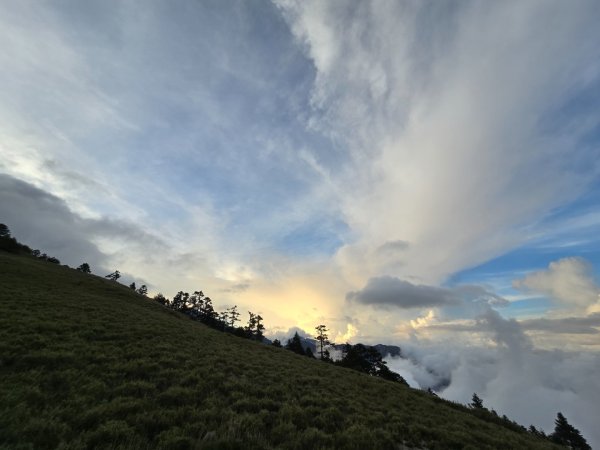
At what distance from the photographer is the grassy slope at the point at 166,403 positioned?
23.6 ft

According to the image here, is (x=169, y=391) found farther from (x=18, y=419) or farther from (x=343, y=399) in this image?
(x=343, y=399)

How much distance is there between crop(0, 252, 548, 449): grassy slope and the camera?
7.19 meters

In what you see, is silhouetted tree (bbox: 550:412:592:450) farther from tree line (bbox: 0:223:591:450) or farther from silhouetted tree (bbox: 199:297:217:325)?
silhouetted tree (bbox: 199:297:217:325)

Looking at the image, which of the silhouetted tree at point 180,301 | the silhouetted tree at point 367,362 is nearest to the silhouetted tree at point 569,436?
the silhouetted tree at point 367,362

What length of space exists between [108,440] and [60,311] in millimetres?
21458

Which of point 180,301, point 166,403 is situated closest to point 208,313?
point 180,301

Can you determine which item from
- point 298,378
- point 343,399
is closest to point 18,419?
point 343,399

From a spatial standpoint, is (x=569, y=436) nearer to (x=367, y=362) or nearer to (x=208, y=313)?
(x=367, y=362)

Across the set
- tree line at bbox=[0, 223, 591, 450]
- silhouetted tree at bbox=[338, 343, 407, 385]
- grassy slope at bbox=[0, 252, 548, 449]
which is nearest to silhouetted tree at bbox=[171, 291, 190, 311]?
tree line at bbox=[0, 223, 591, 450]

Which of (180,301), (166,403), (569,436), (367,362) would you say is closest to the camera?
(166,403)

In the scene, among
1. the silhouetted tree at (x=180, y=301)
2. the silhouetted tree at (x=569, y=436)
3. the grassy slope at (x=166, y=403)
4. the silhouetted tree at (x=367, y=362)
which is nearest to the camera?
the grassy slope at (x=166, y=403)

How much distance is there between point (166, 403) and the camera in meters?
9.81

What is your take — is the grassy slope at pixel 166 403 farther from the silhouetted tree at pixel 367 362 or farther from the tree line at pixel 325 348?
the silhouetted tree at pixel 367 362

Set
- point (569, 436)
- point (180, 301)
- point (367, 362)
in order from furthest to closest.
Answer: point (180, 301), point (367, 362), point (569, 436)
